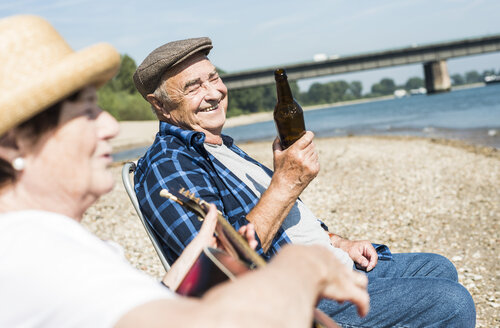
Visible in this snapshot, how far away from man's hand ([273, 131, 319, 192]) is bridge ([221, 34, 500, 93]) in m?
44.6

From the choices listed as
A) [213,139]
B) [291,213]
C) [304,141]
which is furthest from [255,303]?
[213,139]

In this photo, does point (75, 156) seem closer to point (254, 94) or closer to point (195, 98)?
point (195, 98)

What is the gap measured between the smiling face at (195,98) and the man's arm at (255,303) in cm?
206

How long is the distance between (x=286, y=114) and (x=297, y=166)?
0.40 m

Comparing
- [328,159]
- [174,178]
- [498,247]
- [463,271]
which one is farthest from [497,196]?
[174,178]

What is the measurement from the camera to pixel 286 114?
8.70 ft

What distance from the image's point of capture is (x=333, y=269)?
1118mm

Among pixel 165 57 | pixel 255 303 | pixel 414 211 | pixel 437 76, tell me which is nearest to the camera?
pixel 255 303

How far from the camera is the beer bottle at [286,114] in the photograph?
103 inches

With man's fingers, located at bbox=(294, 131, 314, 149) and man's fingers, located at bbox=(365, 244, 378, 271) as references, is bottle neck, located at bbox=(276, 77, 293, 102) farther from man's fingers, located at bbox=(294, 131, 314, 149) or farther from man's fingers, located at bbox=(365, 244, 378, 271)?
man's fingers, located at bbox=(365, 244, 378, 271)

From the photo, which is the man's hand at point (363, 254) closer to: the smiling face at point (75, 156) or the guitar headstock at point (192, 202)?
the guitar headstock at point (192, 202)

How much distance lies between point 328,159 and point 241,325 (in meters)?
16.5

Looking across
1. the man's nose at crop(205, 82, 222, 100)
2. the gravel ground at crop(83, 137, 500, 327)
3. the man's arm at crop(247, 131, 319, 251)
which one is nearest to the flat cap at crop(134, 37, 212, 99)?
the man's nose at crop(205, 82, 222, 100)

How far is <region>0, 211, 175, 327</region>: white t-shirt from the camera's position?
932mm
